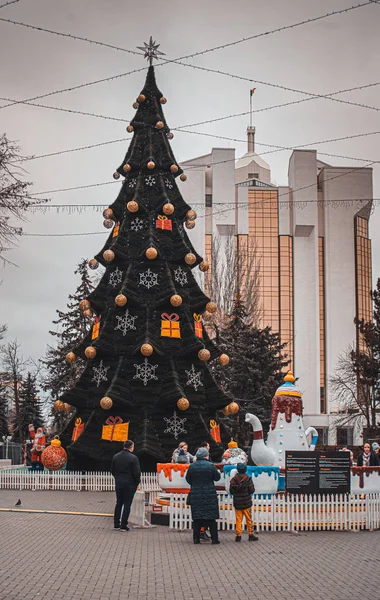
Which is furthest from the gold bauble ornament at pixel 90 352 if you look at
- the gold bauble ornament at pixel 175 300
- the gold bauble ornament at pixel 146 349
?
the gold bauble ornament at pixel 175 300

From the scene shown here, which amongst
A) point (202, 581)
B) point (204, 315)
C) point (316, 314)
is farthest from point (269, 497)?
point (316, 314)

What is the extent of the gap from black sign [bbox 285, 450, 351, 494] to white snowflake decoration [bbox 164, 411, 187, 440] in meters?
8.25

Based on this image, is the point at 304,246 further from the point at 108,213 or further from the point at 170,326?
the point at 170,326

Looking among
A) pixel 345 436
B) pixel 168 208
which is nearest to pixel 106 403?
pixel 168 208

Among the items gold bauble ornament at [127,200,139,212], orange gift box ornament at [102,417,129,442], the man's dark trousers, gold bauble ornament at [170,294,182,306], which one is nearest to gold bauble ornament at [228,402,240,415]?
orange gift box ornament at [102,417,129,442]

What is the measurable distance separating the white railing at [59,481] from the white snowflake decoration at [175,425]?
2.25 m

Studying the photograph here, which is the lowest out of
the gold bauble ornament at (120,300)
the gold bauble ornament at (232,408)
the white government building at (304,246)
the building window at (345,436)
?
the building window at (345,436)

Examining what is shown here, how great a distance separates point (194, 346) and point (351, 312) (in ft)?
176

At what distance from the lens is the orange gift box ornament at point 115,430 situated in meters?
23.3

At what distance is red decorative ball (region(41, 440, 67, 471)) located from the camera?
77.4 feet

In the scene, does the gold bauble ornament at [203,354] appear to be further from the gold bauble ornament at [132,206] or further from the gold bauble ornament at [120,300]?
the gold bauble ornament at [132,206]

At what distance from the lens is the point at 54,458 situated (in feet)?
77.4

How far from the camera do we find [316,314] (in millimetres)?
75250

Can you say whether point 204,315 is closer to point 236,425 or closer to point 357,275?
point 236,425
